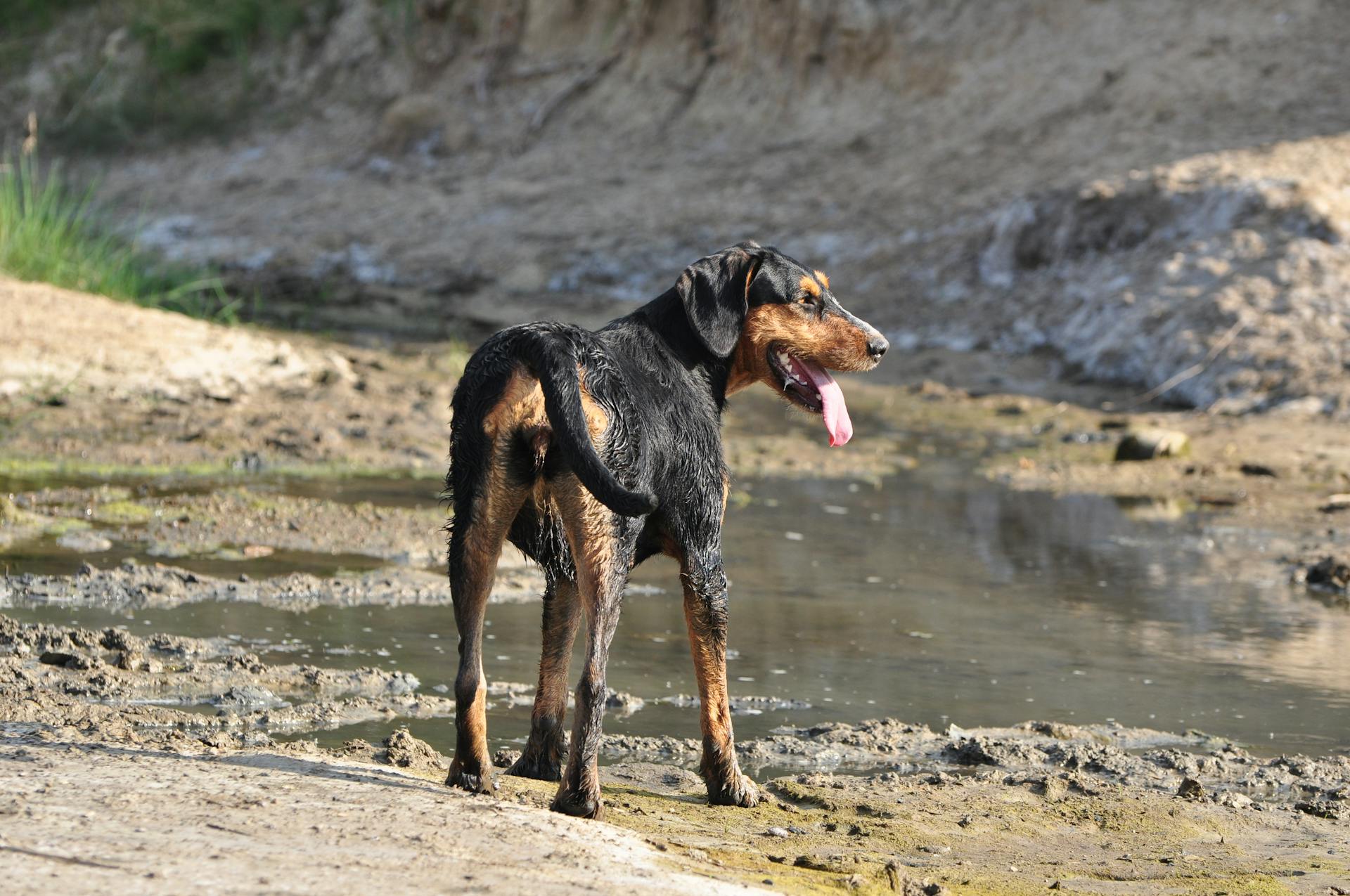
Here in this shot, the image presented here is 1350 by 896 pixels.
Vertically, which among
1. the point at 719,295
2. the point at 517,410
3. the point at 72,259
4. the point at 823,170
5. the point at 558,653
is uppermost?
the point at 823,170

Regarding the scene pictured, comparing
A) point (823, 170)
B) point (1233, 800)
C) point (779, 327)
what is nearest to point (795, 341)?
point (779, 327)

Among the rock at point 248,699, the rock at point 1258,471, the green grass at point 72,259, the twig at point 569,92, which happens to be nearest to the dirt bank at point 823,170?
the twig at point 569,92

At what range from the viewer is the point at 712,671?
5020 millimetres

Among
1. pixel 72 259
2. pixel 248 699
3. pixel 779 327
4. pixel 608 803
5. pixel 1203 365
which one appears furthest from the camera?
pixel 1203 365

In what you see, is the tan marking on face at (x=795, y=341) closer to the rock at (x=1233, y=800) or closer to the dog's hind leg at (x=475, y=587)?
the dog's hind leg at (x=475, y=587)

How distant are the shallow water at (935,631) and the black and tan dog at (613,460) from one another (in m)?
1.05

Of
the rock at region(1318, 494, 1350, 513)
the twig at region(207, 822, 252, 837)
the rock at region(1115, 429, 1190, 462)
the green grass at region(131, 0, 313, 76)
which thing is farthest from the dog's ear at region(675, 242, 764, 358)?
the green grass at region(131, 0, 313, 76)

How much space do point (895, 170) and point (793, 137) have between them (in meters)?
2.58

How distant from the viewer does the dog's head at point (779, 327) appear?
5121 mm

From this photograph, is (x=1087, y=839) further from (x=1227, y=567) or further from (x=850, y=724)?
(x=1227, y=567)

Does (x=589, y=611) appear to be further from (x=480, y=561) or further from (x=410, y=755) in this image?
(x=410, y=755)

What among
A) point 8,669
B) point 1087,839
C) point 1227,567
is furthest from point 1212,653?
point 8,669

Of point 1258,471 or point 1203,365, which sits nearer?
point 1258,471

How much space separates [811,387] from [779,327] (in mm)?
A: 239
